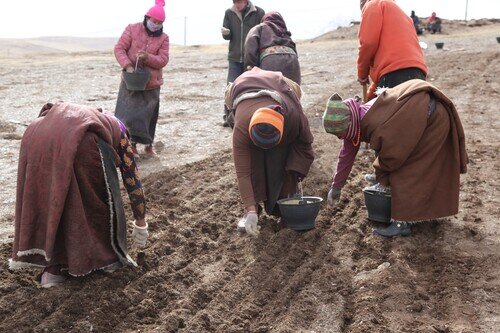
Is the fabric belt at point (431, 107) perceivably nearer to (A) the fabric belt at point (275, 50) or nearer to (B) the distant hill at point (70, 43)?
(A) the fabric belt at point (275, 50)

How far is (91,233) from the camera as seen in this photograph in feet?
13.4

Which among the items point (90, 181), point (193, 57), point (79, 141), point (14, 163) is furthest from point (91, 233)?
point (193, 57)

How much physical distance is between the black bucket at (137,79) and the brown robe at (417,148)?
2.86 meters

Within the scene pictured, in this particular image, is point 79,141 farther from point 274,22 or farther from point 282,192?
point 274,22

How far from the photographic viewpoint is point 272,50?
668cm

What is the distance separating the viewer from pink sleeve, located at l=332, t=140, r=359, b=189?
486 centimetres

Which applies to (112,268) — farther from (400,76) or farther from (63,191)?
(400,76)

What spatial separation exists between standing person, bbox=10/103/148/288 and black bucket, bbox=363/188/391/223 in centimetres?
187

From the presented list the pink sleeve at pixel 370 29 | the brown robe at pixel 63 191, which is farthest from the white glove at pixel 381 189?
the brown robe at pixel 63 191

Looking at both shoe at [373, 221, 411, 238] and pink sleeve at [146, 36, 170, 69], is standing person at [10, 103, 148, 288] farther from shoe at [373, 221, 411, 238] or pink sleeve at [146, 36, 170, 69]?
pink sleeve at [146, 36, 170, 69]

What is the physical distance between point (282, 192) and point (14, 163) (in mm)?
3353

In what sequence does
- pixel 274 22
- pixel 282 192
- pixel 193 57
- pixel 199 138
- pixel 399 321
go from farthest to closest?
pixel 193 57 < pixel 199 138 < pixel 274 22 < pixel 282 192 < pixel 399 321

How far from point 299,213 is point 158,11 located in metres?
2.88

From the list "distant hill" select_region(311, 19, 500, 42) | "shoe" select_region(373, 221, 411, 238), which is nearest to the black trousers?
"shoe" select_region(373, 221, 411, 238)
